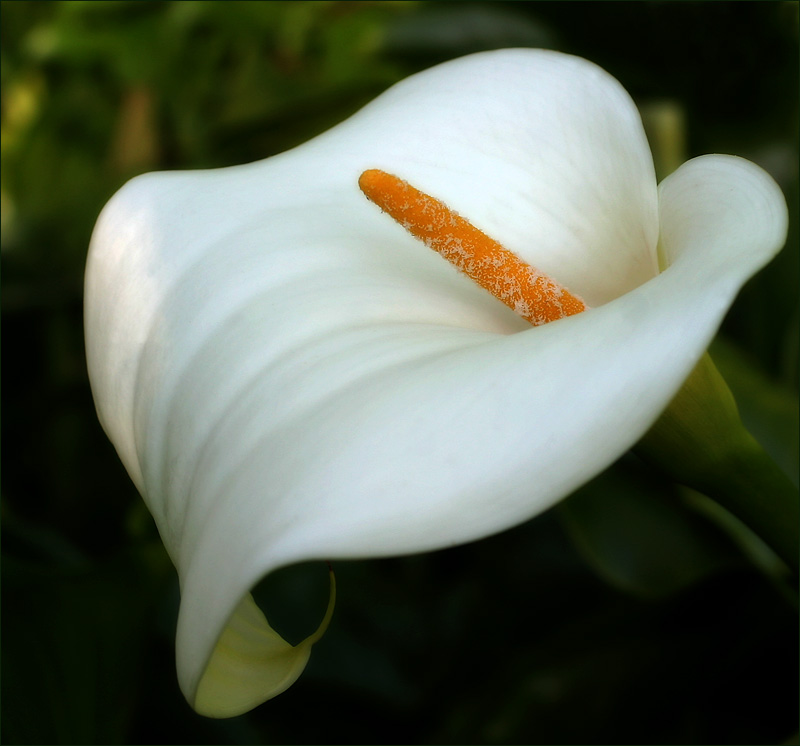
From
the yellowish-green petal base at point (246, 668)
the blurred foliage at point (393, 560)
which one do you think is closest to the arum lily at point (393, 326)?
the yellowish-green petal base at point (246, 668)

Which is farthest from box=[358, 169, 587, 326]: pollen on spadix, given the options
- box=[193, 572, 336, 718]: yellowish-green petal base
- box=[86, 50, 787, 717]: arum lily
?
box=[193, 572, 336, 718]: yellowish-green petal base

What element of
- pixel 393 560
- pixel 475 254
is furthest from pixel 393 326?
pixel 393 560

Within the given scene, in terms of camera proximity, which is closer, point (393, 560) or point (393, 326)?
point (393, 326)

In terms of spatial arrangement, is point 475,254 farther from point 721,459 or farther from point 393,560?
point 393,560

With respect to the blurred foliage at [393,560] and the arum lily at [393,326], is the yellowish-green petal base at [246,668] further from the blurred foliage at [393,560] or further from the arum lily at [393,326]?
the blurred foliage at [393,560]

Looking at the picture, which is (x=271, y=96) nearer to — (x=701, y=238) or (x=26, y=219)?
(x=26, y=219)

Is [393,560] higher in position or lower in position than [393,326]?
lower
